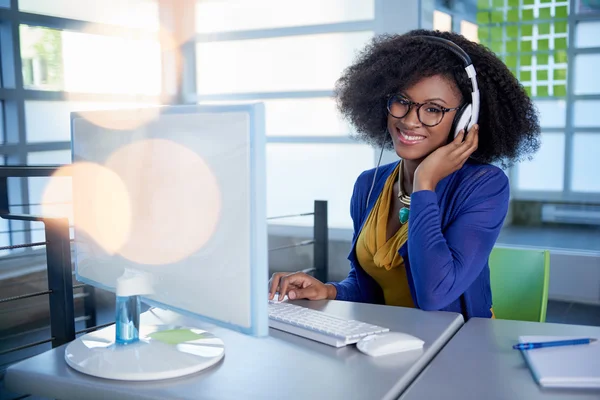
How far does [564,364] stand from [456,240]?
500 mm

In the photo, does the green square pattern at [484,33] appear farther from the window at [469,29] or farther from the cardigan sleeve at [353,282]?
the cardigan sleeve at [353,282]

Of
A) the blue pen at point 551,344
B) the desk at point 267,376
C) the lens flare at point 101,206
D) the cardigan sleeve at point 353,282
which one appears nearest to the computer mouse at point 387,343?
the desk at point 267,376

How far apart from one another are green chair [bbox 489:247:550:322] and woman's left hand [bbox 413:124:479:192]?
32 centimetres

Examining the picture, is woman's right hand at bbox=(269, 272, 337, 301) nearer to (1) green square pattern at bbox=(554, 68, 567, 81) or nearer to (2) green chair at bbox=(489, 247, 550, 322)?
(2) green chair at bbox=(489, 247, 550, 322)

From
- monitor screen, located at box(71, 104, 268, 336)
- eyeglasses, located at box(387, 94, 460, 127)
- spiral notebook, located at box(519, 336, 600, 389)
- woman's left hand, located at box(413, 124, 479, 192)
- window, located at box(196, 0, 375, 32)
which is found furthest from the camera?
window, located at box(196, 0, 375, 32)

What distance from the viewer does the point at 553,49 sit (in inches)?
156

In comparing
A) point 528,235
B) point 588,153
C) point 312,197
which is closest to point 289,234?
point 312,197

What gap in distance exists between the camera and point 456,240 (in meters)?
1.48

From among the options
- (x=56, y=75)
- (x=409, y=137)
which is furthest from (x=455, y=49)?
(x=56, y=75)

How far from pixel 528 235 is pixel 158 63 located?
329 cm

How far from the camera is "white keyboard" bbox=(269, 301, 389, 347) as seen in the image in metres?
1.13

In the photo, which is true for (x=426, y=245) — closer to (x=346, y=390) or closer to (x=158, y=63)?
(x=346, y=390)

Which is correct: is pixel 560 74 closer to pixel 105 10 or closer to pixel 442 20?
pixel 442 20

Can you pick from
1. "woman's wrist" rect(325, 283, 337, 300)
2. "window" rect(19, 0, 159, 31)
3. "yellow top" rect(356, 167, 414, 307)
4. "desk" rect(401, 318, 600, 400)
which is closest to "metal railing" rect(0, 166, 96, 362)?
"woman's wrist" rect(325, 283, 337, 300)
